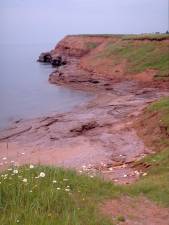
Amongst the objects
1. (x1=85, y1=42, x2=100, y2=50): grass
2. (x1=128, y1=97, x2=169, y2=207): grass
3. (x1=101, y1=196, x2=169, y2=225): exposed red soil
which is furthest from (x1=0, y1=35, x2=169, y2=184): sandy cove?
(x1=85, y1=42, x2=100, y2=50): grass

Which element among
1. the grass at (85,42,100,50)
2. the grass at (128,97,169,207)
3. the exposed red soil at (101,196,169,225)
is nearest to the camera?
the exposed red soil at (101,196,169,225)

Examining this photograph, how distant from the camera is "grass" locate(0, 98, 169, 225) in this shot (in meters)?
6.09

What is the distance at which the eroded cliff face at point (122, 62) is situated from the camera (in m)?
37.9

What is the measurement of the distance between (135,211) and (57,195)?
1.54 m

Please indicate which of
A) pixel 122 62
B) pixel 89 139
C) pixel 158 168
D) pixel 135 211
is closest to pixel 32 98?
pixel 122 62

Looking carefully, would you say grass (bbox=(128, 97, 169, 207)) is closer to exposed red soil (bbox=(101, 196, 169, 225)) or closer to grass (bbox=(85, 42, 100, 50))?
exposed red soil (bbox=(101, 196, 169, 225))

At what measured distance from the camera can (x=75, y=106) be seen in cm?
3139

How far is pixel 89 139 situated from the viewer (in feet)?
66.6

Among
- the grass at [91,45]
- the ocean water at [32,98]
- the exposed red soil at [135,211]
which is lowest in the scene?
the ocean water at [32,98]

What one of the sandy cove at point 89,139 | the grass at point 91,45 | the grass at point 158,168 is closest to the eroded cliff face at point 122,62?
the grass at point 91,45

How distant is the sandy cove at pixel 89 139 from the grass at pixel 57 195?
252 centimetres

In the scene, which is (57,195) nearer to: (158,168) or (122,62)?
(158,168)

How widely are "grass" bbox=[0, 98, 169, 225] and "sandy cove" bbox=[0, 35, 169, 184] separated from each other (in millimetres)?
2518

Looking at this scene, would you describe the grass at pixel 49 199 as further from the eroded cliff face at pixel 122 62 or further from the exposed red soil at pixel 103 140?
the eroded cliff face at pixel 122 62
